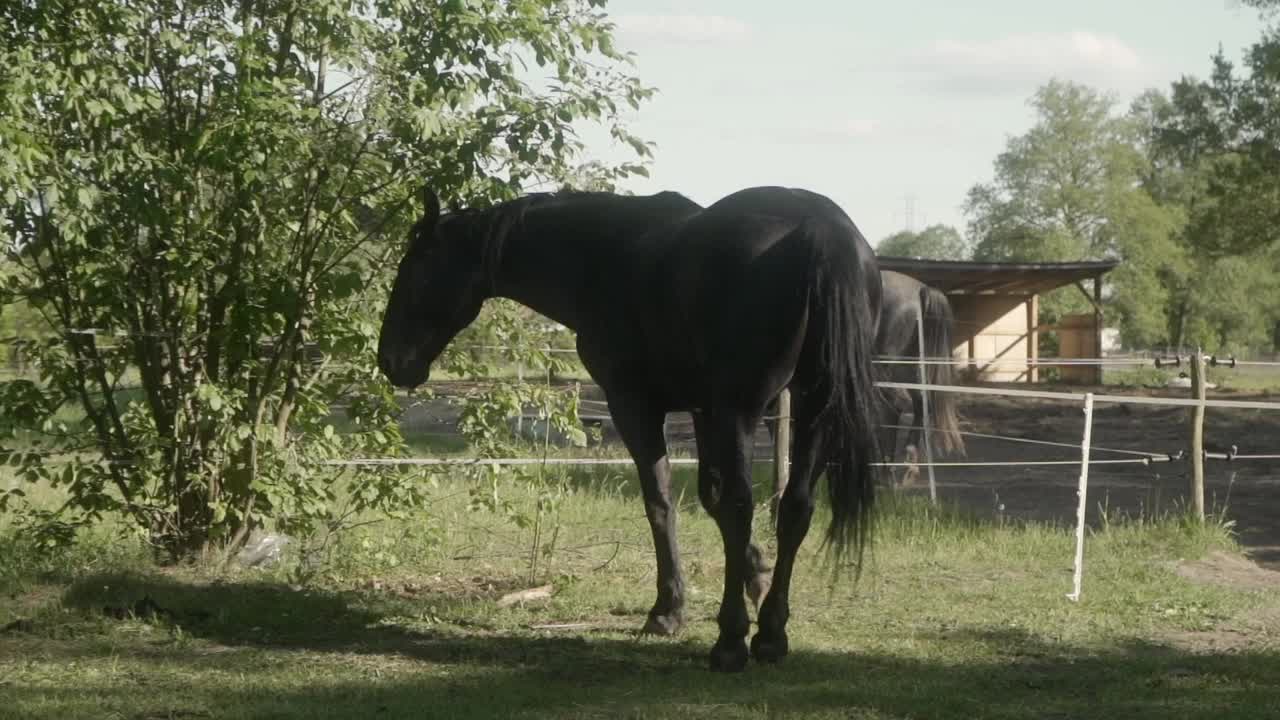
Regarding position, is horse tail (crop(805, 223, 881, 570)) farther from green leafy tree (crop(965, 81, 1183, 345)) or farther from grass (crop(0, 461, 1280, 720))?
green leafy tree (crop(965, 81, 1183, 345))

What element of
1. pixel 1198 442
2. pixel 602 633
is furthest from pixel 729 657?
pixel 1198 442

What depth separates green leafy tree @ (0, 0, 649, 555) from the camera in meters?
6.51

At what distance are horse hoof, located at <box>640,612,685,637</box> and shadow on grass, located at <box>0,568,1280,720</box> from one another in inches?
4.8

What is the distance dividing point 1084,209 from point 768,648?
57401 mm

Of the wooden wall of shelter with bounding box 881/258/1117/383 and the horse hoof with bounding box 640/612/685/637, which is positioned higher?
the wooden wall of shelter with bounding box 881/258/1117/383

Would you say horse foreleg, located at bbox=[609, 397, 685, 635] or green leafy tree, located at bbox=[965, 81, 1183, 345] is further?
green leafy tree, located at bbox=[965, 81, 1183, 345]

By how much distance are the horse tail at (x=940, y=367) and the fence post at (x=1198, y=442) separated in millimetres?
3470

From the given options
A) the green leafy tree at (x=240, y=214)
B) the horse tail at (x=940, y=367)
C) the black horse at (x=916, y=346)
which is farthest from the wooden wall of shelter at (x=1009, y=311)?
the green leafy tree at (x=240, y=214)

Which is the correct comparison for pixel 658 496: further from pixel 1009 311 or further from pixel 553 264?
pixel 1009 311

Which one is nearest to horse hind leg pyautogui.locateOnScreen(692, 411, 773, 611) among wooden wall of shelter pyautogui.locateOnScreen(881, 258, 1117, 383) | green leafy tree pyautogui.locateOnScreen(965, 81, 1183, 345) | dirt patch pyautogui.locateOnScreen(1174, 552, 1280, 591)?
dirt patch pyautogui.locateOnScreen(1174, 552, 1280, 591)

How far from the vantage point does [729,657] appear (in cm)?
530

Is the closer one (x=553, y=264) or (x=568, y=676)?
(x=568, y=676)

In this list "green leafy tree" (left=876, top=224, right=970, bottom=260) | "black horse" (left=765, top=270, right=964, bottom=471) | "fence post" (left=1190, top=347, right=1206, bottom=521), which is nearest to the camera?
"fence post" (left=1190, top=347, right=1206, bottom=521)

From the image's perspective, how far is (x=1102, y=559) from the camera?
8172mm
